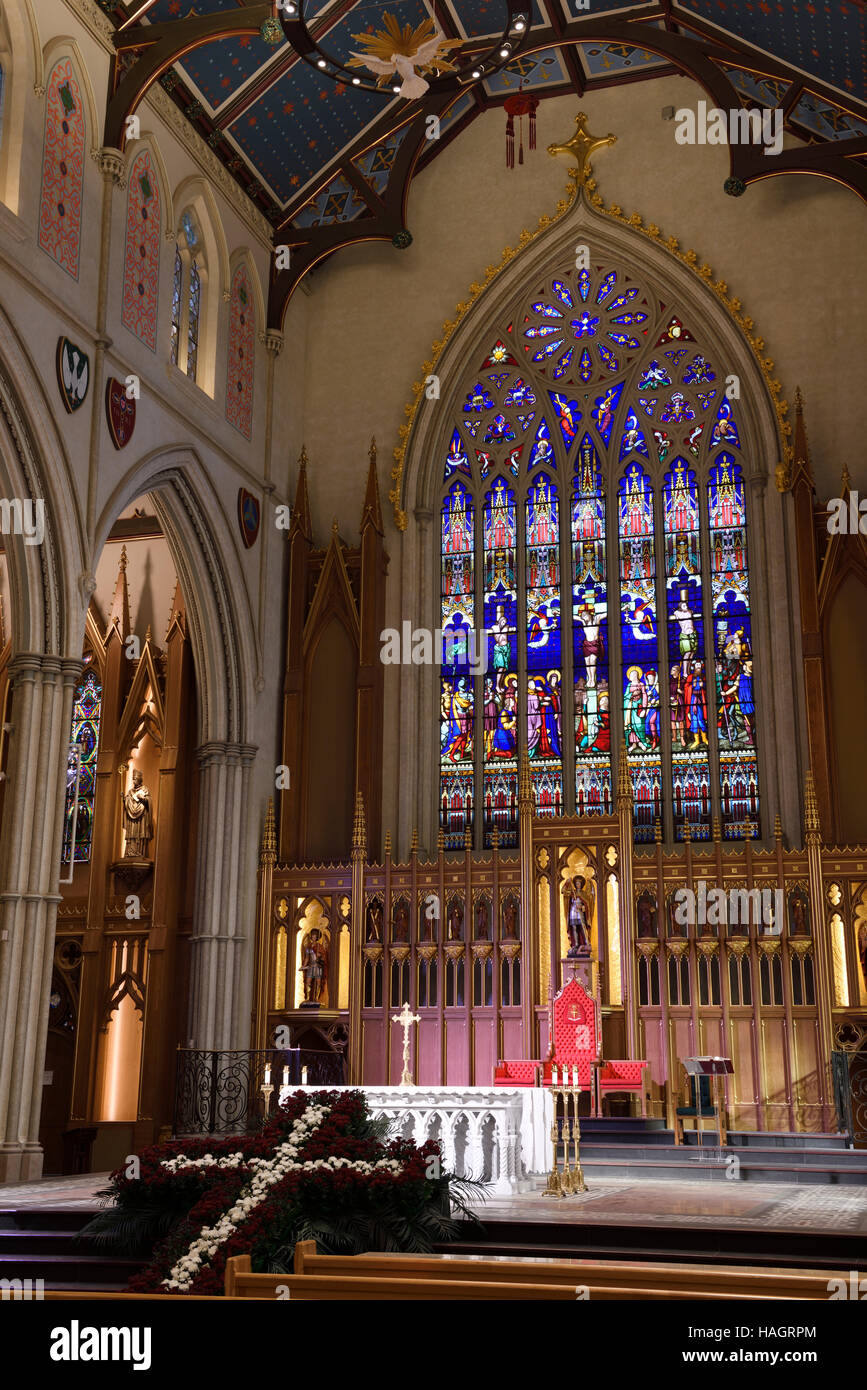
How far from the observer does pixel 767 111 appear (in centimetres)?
1897

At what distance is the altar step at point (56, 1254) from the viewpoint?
305 inches

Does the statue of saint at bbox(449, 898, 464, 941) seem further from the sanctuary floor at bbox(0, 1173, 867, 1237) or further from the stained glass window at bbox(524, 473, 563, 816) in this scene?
the sanctuary floor at bbox(0, 1173, 867, 1237)

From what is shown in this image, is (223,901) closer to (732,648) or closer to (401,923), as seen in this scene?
(401,923)

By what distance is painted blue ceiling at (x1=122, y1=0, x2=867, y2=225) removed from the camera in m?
17.0

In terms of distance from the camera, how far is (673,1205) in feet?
31.2

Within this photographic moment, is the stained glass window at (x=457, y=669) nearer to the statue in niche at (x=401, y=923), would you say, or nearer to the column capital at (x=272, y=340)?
the statue in niche at (x=401, y=923)

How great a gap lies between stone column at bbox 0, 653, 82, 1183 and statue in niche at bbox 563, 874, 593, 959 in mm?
6381

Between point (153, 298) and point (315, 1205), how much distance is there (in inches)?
486

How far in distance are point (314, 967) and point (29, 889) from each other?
5.35 metres

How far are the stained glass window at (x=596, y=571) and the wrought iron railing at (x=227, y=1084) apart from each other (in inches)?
163

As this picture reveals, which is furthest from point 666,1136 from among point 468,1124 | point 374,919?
point 374,919

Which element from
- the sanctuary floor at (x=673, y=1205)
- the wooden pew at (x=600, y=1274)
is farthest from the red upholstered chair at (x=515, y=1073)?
the wooden pew at (x=600, y=1274)

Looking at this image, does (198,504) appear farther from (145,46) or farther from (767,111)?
(767,111)

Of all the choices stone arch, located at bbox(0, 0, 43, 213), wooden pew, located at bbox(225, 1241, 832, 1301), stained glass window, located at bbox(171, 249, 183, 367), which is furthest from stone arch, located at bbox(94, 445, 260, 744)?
wooden pew, located at bbox(225, 1241, 832, 1301)
